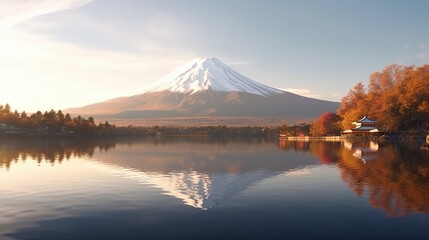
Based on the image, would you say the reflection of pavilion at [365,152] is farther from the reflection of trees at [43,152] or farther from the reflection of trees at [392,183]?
the reflection of trees at [43,152]

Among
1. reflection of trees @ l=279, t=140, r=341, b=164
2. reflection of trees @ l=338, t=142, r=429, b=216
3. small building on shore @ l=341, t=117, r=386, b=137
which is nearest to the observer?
reflection of trees @ l=338, t=142, r=429, b=216

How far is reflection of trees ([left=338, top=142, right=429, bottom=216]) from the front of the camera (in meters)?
13.0

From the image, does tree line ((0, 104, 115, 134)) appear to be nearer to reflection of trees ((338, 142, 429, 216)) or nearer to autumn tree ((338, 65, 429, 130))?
autumn tree ((338, 65, 429, 130))

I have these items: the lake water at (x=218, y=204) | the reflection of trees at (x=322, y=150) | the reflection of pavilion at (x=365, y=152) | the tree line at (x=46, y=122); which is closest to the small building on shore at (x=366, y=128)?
the reflection of trees at (x=322, y=150)

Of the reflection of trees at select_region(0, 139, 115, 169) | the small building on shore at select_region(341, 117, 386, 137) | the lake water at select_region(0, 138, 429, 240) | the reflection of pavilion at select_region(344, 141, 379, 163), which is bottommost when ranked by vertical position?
the lake water at select_region(0, 138, 429, 240)

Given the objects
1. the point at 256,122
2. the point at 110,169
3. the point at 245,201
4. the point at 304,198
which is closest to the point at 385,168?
the point at 304,198

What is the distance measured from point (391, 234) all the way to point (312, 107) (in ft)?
635

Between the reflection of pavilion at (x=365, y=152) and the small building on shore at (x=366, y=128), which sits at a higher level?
the small building on shore at (x=366, y=128)

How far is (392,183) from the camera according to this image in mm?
17203

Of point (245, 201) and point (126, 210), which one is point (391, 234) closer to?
point (245, 201)

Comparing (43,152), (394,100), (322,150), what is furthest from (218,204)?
(394,100)

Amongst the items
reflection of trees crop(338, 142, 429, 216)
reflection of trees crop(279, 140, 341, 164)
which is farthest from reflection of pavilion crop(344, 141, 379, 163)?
reflection of trees crop(338, 142, 429, 216)

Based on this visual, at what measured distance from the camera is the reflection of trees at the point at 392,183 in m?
13.0

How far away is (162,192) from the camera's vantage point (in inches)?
626
